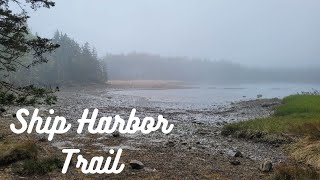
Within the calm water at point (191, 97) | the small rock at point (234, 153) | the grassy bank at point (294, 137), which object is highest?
the grassy bank at point (294, 137)

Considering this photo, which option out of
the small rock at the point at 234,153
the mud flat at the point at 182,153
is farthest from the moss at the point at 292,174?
the small rock at the point at 234,153

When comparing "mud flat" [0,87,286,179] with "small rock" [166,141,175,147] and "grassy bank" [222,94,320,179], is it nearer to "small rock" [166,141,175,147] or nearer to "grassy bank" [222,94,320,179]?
"small rock" [166,141,175,147]

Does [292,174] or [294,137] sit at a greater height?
[292,174]

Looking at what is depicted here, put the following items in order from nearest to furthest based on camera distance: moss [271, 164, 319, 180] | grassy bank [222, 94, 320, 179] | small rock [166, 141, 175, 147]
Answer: moss [271, 164, 319, 180] → grassy bank [222, 94, 320, 179] → small rock [166, 141, 175, 147]

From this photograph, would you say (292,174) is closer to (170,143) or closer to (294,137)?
(294,137)

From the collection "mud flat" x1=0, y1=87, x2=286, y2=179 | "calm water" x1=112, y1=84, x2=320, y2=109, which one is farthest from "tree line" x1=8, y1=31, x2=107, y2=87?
"mud flat" x1=0, y1=87, x2=286, y2=179

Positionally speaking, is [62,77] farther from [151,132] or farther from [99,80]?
[151,132]

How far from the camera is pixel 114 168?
12398 millimetres

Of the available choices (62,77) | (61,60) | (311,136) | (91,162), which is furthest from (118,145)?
(61,60)

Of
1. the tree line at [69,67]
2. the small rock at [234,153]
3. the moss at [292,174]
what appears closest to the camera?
the moss at [292,174]

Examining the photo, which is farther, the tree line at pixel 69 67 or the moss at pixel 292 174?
the tree line at pixel 69 67

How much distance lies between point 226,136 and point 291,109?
10.6m

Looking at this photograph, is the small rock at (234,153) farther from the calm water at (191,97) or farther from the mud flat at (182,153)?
the calm water at (191,97)

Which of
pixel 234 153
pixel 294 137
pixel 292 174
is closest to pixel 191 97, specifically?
pixel 294 137
